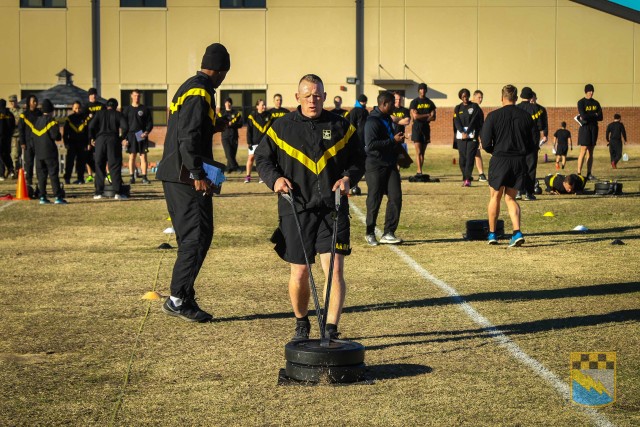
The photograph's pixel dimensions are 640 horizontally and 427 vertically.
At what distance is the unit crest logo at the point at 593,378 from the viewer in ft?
21.2

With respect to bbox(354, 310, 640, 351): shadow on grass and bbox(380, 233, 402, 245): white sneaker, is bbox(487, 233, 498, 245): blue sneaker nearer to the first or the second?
bbox(380, 233, 402, 245): white sneaker

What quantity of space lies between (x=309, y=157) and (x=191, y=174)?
1.42 m

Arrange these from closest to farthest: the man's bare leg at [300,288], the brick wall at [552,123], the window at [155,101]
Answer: the man's bare leg at [300,288]
the window at [155,101]
the brick wall at [552,123]

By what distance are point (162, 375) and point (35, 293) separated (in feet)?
12.7

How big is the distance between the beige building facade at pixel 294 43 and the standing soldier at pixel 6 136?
55.1ft

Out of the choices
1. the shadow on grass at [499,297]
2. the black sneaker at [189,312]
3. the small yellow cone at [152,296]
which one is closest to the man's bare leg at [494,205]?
the shadow on grass at [499,297]

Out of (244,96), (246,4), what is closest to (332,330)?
(244,96)

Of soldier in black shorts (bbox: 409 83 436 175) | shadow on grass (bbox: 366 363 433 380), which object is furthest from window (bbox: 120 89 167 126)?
shadow on grass (bbox: 366 363 433 380)

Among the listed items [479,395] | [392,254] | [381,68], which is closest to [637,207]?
[392,254]

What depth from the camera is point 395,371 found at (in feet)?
23.8

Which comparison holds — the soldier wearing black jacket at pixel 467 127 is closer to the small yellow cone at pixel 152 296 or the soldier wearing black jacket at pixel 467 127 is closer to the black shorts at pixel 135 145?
the black shorts at pixel 135 145

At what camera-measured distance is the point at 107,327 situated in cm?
895

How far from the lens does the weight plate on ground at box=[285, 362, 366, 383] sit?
6.86 meters

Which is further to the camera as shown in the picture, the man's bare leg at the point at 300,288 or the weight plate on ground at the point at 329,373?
the man's bare leg at the point at 300,288
